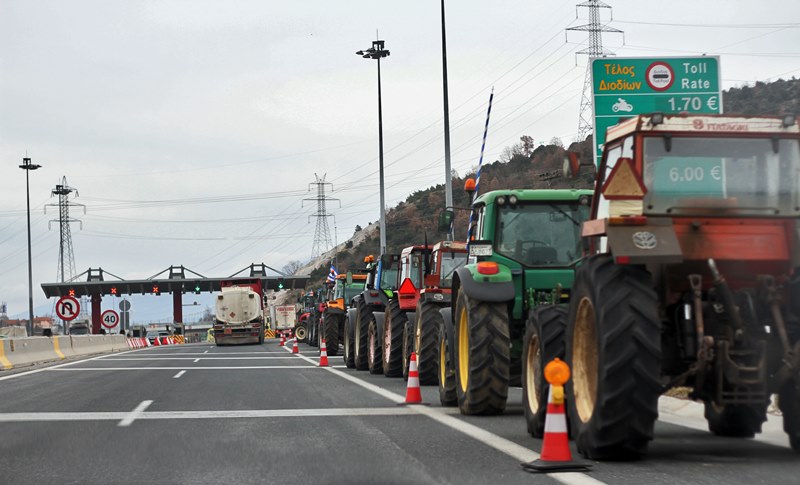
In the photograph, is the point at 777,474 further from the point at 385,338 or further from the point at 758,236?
the point at 385,338

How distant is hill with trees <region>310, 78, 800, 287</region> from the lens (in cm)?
7412

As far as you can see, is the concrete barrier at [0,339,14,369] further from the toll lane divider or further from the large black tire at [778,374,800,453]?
the large black tire at [778,374,800,453]

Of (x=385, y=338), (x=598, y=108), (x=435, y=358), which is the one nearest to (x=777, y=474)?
(x=435, y=358)

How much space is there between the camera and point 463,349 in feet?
40.0

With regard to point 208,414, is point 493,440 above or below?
above

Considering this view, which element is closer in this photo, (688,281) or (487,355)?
(688,281)

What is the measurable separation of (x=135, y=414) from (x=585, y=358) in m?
6.43

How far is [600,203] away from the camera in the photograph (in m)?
8.73

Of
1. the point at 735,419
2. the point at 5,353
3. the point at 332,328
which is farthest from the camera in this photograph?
the point at 332,328

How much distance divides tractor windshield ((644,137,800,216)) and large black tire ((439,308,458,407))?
16.0ft

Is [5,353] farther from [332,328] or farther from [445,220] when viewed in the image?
[445,220]

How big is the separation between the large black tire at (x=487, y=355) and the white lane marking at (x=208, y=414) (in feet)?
3.53

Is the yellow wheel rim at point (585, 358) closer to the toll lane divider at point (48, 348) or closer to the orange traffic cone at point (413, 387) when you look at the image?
the orange traffic cone at point (413, 387)

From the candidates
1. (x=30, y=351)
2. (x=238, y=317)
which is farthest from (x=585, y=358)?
(x=238, y=317)
